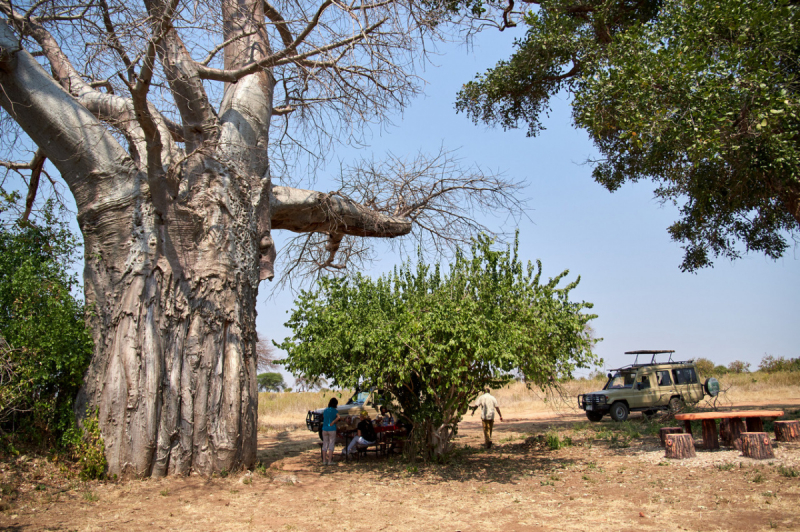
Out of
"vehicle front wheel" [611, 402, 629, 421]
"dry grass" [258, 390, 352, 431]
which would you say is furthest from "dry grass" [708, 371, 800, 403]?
"dry grass" [258, 390, 352, 431]

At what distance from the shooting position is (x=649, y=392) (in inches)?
616

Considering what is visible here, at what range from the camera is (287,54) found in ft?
26.9

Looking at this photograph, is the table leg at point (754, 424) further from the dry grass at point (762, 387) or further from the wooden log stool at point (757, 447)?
the dry grass at point (762, 387)

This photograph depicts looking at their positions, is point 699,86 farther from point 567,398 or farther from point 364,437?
point 567,398

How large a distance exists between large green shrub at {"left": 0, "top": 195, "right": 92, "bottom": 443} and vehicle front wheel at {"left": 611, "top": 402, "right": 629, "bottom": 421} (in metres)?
13.7

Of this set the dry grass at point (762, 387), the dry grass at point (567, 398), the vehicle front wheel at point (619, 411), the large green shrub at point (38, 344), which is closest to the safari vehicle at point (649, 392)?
the vehicle front wheel at point (619, 411)

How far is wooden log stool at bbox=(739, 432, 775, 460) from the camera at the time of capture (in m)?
7.69

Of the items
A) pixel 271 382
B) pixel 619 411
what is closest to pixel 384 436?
Result: pixel 619 411

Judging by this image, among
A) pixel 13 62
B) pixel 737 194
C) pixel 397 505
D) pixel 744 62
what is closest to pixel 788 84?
pixel 744 62

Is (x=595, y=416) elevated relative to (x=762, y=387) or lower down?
lower down

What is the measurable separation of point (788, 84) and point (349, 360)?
8.46m

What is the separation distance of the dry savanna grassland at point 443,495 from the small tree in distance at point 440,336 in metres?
1.29

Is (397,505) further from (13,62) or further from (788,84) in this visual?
(788,84)

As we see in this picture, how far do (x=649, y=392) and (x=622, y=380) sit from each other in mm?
964
